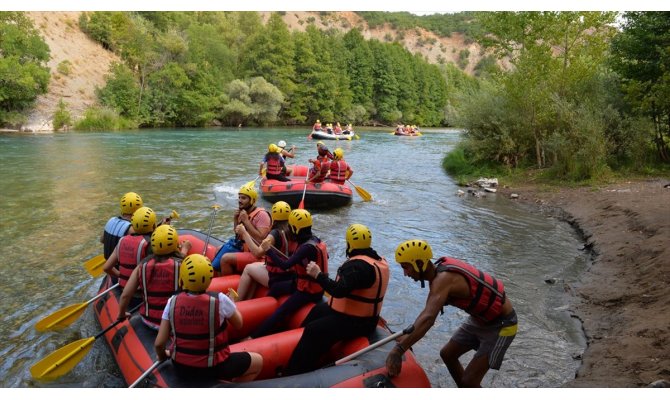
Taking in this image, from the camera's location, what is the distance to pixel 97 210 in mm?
10906

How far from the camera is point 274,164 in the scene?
38.2 ft

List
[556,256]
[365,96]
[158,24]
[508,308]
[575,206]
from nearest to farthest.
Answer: [508,308] < [556,256] < [575,206] < [158,24] < [365,96]

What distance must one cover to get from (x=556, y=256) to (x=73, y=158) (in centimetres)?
1682

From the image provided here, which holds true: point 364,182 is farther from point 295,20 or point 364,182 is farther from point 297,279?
point 295,20

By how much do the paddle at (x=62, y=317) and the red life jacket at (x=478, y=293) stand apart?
11.0 feet

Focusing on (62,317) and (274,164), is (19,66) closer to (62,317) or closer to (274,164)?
(274,164)

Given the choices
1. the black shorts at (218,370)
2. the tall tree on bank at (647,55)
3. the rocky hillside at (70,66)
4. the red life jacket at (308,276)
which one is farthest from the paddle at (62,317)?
the rocky hillside at (70,66)

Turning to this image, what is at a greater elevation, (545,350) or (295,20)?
(295,20)

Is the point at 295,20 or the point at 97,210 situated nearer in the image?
the point at 97,210

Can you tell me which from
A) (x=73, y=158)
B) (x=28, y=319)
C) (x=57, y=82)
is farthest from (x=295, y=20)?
(x=28, y=319)

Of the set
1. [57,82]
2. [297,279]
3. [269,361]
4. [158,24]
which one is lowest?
[269,361]

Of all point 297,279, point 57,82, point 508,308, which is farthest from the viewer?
point 57,82

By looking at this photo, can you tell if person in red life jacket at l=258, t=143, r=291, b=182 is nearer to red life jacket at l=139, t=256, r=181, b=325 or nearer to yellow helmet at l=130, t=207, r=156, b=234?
yellow helmet at l=130, t=207, r=156, b=234

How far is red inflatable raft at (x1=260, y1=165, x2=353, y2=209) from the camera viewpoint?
1112 centimetres
